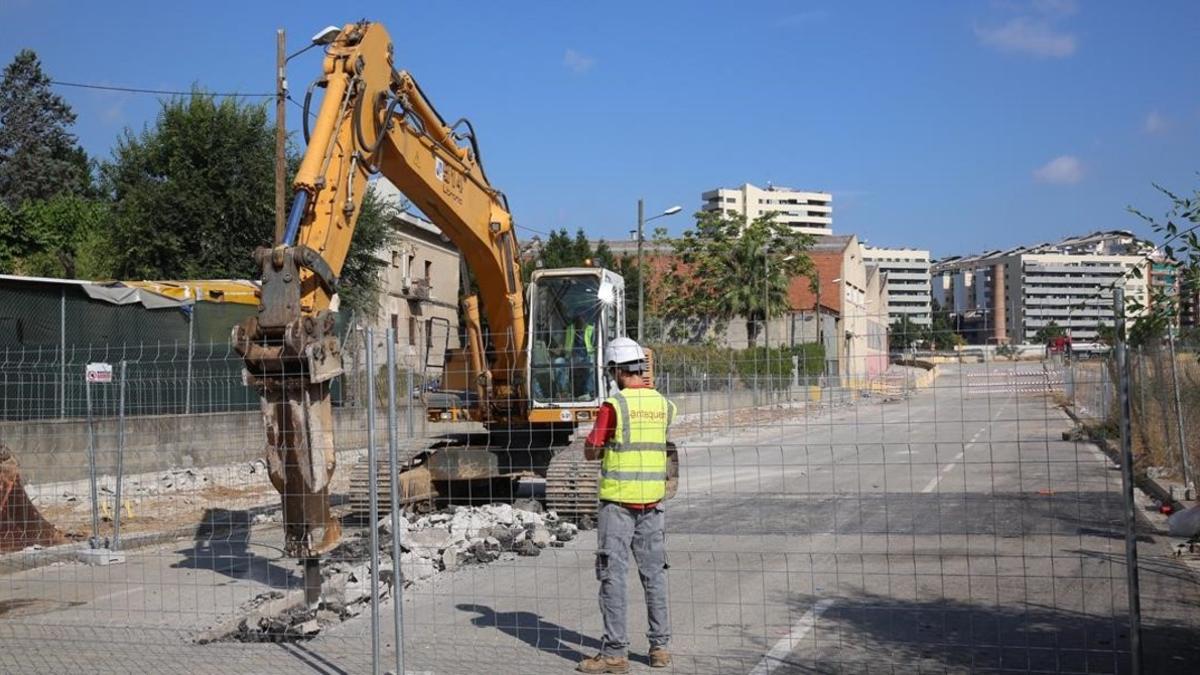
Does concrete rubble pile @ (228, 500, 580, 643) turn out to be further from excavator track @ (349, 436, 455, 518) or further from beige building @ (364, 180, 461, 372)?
beige building @ (364, 180, 461, 372)

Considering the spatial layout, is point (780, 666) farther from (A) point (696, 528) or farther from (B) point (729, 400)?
(A) point (696, 528)

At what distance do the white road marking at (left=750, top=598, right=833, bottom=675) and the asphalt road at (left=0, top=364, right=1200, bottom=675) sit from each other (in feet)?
0.06

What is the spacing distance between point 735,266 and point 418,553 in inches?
2015

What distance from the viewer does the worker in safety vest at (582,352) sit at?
14234 mm

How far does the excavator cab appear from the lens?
1426 cm

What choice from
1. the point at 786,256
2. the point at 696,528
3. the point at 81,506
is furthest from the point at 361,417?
the point at 786,256

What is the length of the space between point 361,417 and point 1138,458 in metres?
10.9

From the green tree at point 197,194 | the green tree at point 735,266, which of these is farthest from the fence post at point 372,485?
the green tree at point 735,266

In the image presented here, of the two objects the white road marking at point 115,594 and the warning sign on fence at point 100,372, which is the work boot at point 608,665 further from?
the warning sign on fence at point 100,372

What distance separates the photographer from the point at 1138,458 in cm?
1738

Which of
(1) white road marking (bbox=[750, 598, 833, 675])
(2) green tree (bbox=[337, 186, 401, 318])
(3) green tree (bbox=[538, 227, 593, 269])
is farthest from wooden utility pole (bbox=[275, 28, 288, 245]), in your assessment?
(3) green tree (bbox=[538, 227, 593, 269])

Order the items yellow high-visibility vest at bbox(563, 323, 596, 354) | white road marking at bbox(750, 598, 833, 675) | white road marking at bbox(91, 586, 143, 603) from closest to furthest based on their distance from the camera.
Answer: white road marking at bbox(750, 598, 833, 675) → white road marking at bbox(91, 586, 143, 603) → yellow high-visibility vest at bbox(563, 323, 596, 354)

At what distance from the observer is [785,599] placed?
30.3 feet

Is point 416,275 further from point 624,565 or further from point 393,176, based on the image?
point 624,565
